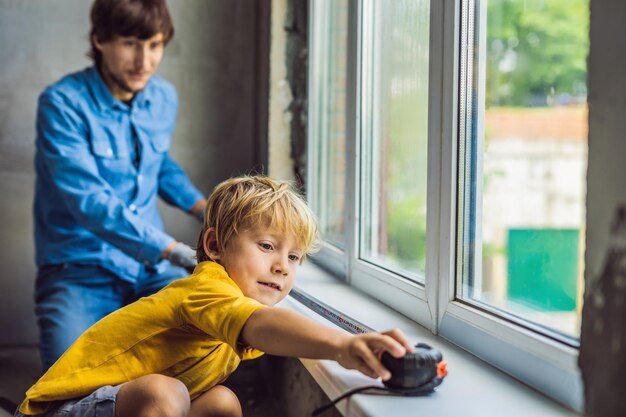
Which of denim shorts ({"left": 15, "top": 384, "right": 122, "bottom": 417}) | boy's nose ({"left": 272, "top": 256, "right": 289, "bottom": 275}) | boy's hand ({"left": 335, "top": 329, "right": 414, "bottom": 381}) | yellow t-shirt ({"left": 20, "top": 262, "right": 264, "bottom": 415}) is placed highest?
boy's nose ({"left": 272, "top": 256, "right": 289, "bottom": 275})

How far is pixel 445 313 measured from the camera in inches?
55.9

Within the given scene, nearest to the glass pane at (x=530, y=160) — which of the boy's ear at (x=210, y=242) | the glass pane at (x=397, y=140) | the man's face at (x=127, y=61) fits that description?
the glass pane at (x=397, y=140)

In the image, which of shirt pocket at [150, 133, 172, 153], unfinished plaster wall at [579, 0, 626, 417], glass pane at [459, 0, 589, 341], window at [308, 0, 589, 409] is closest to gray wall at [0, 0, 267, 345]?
shirt pocket at [150, 133, 172, 153]

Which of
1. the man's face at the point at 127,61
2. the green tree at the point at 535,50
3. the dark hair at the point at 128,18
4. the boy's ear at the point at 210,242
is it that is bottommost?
the boy's ear at the point at 210,242

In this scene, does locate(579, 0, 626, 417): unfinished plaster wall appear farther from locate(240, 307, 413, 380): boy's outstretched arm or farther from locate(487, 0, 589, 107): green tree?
locate(240, 307, 413, 380): boy's outstretched arm

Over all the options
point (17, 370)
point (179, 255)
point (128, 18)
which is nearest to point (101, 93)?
point (128, 18)

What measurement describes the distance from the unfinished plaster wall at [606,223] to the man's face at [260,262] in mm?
627

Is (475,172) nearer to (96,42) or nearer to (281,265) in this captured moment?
(281,265)

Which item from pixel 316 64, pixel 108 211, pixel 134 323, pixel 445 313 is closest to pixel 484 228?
pixel 445 313

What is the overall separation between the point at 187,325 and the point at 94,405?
0.70 feet

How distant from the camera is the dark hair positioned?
2348 millimetres

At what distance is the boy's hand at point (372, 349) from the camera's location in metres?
0.99

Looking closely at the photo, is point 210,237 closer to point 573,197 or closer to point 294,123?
point 573,197

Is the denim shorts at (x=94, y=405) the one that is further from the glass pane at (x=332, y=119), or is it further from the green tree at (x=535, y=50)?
the glass pane at (x=332, y=119)
